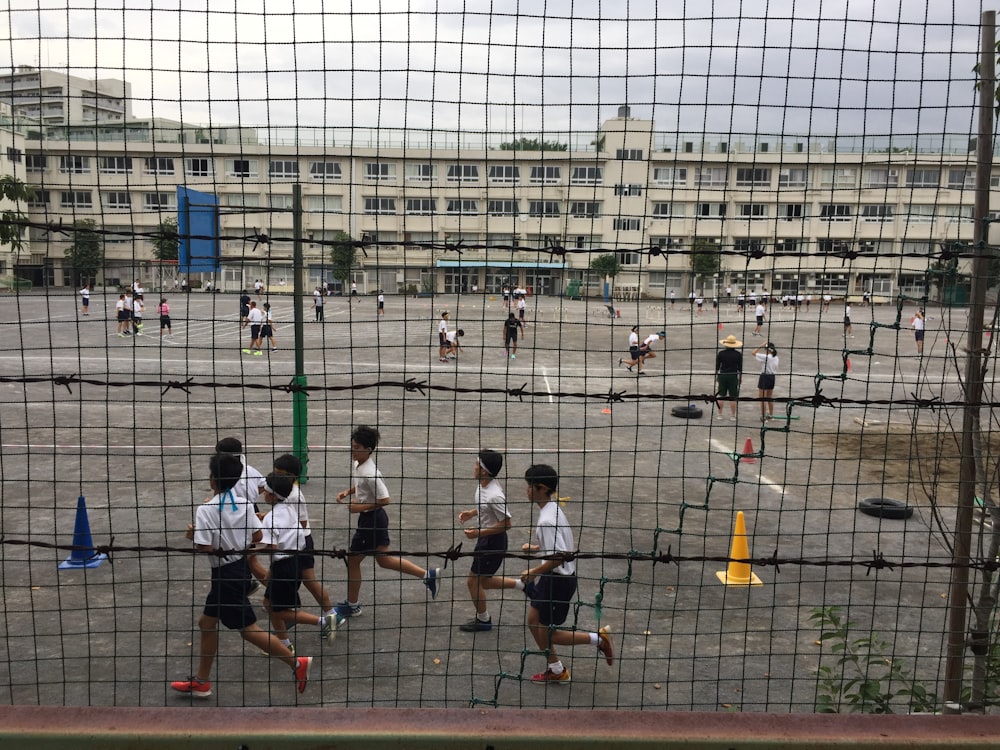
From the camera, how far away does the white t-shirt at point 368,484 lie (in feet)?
19.4

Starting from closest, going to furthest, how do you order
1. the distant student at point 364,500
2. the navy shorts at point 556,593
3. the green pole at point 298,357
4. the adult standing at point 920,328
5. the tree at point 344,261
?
the tree at point 344,261
the navy shorts at point 556,593
the distant student at point 364,500
the adult standing at point 920,328
the green pole at point 298,357

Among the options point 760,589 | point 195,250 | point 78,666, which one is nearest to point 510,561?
point 760,589

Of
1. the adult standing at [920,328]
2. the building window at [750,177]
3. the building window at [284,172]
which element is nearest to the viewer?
the building window at [750,177]

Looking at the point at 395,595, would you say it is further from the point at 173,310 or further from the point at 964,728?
the point at 173,310

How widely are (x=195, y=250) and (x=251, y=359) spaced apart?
14794 millimetres

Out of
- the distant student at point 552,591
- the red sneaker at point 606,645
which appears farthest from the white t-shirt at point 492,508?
the red sneaker at point 606,645

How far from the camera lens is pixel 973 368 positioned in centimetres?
370

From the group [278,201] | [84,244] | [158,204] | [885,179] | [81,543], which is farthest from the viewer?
[278,201]

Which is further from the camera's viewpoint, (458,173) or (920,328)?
(920,328)

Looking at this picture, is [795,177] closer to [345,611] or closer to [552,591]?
[345,611]

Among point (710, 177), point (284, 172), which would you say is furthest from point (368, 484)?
point (284, 172)

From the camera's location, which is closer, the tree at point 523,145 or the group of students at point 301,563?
the tree at point 523,145

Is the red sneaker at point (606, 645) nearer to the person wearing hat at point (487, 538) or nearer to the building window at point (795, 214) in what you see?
the person wearing hat at point (487, 538)

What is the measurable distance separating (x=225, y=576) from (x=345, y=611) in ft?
4.16
